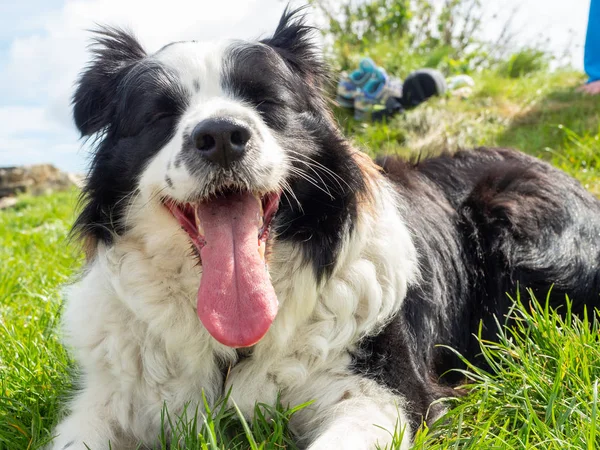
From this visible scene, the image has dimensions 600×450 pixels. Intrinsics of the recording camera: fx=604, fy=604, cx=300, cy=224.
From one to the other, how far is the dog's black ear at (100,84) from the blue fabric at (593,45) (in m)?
3.85

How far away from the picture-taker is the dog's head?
2271 millimetres

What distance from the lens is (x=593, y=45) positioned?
5160 millimetres

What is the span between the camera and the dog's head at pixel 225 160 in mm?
2271

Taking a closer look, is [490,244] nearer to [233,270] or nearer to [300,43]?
[300,43]

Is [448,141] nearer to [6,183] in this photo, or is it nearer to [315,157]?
[315,157]

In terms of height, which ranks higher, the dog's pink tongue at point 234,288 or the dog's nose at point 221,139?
the dog's nose at point 221,139

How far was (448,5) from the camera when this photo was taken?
12.2 metres

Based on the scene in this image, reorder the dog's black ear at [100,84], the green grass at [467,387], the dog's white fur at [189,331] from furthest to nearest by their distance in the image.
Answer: the dog's black ear at [100,84]
the dog's white fur at [189,331]
the green grass at [467,387]

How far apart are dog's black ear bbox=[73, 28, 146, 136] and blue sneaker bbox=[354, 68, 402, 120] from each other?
5502 mm

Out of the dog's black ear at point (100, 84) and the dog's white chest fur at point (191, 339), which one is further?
the dog's black ear at point (100, 84)

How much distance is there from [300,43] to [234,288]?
1.36 m

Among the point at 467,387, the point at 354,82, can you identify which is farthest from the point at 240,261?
the point at 354,82

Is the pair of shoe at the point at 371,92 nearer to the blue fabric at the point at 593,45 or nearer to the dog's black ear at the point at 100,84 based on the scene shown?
the blue fabric at the point at 593,45

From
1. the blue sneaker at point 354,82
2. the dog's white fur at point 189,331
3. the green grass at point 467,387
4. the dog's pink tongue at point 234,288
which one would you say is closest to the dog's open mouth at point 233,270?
the dog's pink tongue at point 234,288
